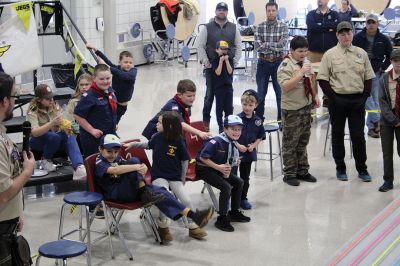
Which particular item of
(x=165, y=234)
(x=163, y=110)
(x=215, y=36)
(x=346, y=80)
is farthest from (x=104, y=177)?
(x=215, y=36)

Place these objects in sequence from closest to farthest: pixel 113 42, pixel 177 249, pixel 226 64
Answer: pixel 177 249 < pixel 226 64 < pixel 113 42

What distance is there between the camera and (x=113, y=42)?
14.2m

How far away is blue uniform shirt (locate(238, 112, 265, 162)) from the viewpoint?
688 centimetres

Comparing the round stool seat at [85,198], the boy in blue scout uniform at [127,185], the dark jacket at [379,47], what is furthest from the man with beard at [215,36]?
the round stool seat at [85,198]

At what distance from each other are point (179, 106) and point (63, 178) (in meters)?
1.43

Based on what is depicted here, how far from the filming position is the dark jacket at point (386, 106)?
7223 millimetres

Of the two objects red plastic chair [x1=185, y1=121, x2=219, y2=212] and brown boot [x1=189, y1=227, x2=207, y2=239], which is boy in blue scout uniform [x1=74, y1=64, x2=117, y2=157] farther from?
brown boot [x1=189, y1=227, x2=207, y2=239]

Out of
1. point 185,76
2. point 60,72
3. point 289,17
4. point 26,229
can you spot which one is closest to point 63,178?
point 26,229

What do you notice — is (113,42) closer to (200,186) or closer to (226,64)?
(226,64)

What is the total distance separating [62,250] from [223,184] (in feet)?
6.50

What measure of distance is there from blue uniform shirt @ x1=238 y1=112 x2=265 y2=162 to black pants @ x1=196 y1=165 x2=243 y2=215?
14.7 inches

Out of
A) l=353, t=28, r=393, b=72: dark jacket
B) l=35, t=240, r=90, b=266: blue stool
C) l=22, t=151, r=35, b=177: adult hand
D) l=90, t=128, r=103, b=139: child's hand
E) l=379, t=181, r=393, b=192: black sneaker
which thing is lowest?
l=379, t=181, r=393, b=192: black sneaker

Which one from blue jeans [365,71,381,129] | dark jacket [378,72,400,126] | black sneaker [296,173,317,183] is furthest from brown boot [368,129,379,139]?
dark jacket [378,72,400,126]

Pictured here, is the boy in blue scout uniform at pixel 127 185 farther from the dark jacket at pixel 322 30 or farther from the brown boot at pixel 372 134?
the dark jacket at pixel 322 30
